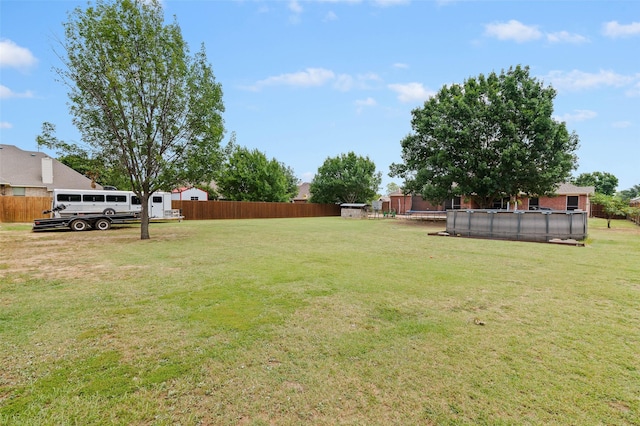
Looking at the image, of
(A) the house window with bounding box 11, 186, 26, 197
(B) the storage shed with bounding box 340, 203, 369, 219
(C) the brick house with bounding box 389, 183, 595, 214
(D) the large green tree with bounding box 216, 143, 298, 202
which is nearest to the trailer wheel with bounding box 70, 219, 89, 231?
(A) the house window with bounding box 11, 186, 26, 197

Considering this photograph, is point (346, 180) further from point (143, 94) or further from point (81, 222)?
point (143, 94)

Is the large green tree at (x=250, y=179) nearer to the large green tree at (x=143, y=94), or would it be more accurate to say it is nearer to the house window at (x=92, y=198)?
the house window at (x=92, y=198)

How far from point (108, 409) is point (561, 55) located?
16634 millimetres

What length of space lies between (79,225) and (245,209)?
17.1m

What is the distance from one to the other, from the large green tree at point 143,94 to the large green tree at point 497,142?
15291mm

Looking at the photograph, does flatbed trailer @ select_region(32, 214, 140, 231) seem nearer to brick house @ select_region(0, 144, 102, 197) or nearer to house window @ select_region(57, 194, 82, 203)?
house window @ select_region(57, 194, 82, 203)

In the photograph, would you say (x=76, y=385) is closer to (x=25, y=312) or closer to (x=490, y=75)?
(x=25, y=312)

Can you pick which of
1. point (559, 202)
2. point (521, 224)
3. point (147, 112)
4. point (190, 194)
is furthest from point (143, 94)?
point (559, 202)

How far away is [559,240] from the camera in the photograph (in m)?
11.7

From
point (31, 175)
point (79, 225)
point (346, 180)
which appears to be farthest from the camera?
point (346, 180)

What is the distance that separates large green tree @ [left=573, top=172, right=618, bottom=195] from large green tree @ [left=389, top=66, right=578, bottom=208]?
62.0 meters

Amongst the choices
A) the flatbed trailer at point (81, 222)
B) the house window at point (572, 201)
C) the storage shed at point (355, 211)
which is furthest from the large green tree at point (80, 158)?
the house window at point (572, 201)

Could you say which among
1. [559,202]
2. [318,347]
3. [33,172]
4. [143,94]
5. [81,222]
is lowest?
[318,347]

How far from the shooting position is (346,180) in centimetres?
4050
